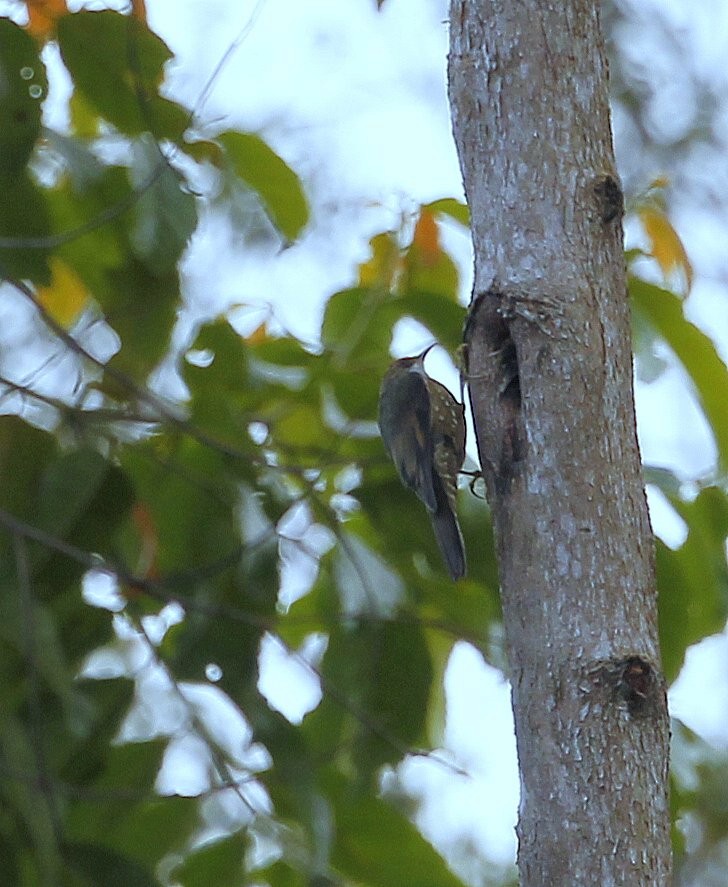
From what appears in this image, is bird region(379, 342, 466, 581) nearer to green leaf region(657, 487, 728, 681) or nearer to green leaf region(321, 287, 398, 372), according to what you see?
green leaf region(321, 287, 398, 372)

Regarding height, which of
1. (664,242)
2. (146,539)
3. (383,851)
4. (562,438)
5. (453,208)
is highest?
(664,242)

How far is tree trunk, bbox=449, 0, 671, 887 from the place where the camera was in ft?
4.22

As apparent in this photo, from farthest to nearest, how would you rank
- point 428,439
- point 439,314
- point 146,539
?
point 146,539
point 428,439
point 439,314

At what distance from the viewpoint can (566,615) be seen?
1.35m

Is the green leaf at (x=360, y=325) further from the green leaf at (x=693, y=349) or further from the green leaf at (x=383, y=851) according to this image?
the green leaf at (x=383, y=851)

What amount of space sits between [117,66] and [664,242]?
91 cm

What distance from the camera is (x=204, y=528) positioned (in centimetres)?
239

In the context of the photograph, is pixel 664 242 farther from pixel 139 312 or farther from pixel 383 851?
pixel 383 851

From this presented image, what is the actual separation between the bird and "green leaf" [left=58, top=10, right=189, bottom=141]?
0.54 meters

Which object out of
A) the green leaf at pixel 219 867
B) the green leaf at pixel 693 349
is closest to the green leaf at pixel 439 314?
the green leaf at pixel 693 349

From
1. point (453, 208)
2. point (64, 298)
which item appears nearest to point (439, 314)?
point (453, 208)

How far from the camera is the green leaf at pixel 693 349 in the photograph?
2.00 m

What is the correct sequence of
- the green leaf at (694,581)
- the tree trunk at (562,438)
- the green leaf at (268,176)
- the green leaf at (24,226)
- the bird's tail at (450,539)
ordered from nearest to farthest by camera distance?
the tree trunk at (562,438)
the green leaf at (694,581)
the bird's tail at (450,539)
the green leaf at (24,226)
the green leaf at (268,176)

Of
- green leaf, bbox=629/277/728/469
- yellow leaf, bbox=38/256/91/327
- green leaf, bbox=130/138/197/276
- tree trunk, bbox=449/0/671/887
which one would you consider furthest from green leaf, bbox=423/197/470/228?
yellow leaf, bbox=38/256/91/327
